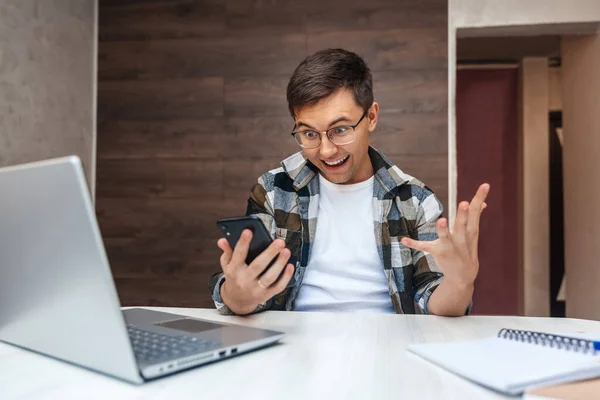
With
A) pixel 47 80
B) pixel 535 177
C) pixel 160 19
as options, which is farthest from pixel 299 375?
pixel 535 177

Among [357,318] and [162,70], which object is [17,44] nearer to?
[162,70]

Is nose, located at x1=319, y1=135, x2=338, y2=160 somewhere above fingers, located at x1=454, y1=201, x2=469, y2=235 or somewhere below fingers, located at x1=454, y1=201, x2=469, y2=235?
above

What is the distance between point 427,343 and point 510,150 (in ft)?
14.0

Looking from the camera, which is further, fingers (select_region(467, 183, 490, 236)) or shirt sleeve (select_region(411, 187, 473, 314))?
shirt sleeve (select_region(411, 187, 473, 314))

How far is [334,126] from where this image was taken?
1.54m

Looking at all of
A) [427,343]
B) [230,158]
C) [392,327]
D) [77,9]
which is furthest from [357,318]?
[77,9]

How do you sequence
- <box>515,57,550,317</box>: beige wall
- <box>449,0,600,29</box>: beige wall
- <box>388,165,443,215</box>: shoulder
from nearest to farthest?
<box>388,165,443,215</box>: shoulder
<box>449,0,600,29</box>: beige wall
<box>515,57,550,317</box>: beige wall

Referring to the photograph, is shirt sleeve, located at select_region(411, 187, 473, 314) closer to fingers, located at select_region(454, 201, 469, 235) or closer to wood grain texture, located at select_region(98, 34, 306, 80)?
fingers, located at select_region(454, 201, 469, 235)

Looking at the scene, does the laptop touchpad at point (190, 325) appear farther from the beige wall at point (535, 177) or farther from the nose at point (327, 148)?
the beige wall at point (535, 177)

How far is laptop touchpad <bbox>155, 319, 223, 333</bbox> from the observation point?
2.98 ft

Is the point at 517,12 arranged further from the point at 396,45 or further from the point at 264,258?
the point at 264,258

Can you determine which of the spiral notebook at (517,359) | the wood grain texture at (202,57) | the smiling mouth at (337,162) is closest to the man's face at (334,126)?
the smiling mouth at (337,162)

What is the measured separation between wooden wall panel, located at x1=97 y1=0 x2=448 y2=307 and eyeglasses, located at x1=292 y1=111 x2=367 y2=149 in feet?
4.12

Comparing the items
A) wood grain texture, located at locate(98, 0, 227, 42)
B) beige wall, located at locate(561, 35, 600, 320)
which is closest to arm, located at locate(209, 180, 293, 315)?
wood grain texture, located at locate(98, 0, 227, 42)
